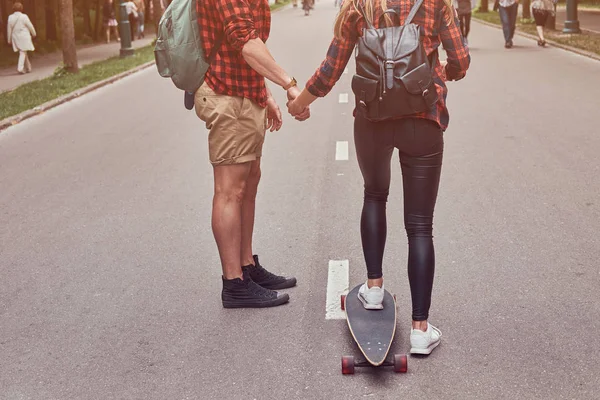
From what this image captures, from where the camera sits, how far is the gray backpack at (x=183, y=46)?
4805 mm

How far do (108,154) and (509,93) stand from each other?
6604 millimetres

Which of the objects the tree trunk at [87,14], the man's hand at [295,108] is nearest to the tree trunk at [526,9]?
the tree trunk at [87,14]

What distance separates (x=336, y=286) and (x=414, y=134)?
1.52 m

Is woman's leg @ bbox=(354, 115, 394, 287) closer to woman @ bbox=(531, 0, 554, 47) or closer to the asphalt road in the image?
the asphalt road

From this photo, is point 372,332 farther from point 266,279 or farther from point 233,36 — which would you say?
point 233,36

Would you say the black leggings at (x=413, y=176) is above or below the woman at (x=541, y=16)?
above

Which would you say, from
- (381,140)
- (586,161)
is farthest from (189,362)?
(586,161)

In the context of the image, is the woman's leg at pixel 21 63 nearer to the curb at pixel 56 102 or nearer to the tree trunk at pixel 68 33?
the tree trunk at pixel 68 33

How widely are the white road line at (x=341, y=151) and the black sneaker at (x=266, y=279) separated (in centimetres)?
439

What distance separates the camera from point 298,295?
17.6 ft

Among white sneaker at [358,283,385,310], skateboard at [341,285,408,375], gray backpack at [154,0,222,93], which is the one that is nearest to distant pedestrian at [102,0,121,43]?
gray backpack at [154,0,222,93]

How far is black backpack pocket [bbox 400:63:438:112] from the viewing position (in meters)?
4.01

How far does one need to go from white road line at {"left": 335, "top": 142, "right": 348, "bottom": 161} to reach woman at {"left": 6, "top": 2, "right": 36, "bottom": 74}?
44.8ft

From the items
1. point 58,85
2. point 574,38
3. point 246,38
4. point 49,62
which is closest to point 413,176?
point 246,38
